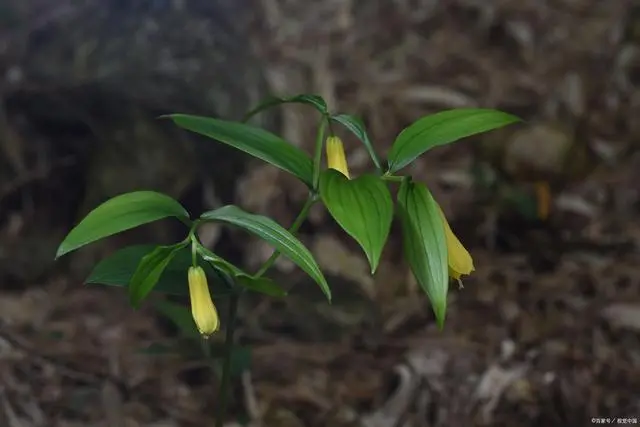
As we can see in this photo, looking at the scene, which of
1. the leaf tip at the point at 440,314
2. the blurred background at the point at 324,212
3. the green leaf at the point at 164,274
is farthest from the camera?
the blurred background at the point at 324,212

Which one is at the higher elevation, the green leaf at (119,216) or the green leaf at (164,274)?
the green leaf at (119,216)

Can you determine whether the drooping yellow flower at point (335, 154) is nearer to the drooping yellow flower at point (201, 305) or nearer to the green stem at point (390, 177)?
the green stem at point (390, 177)

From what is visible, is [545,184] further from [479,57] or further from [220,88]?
[220,88]

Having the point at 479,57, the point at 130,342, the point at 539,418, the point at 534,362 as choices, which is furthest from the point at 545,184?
the point at 130,342

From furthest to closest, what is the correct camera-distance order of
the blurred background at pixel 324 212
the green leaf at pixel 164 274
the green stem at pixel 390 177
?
the blurred background at pixel 324 212, the green leaf at pixel 164 274, the green stem at pixel 390 177

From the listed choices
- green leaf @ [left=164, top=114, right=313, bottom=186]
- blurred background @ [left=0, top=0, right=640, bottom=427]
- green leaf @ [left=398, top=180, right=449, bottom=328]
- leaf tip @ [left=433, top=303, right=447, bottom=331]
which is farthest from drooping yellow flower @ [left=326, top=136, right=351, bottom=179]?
blurred background @ [left=0, top=0, right=640, bottom=427]

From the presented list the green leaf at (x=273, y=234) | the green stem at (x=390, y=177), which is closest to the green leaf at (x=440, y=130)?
the green stem at (x=390, y=177)
